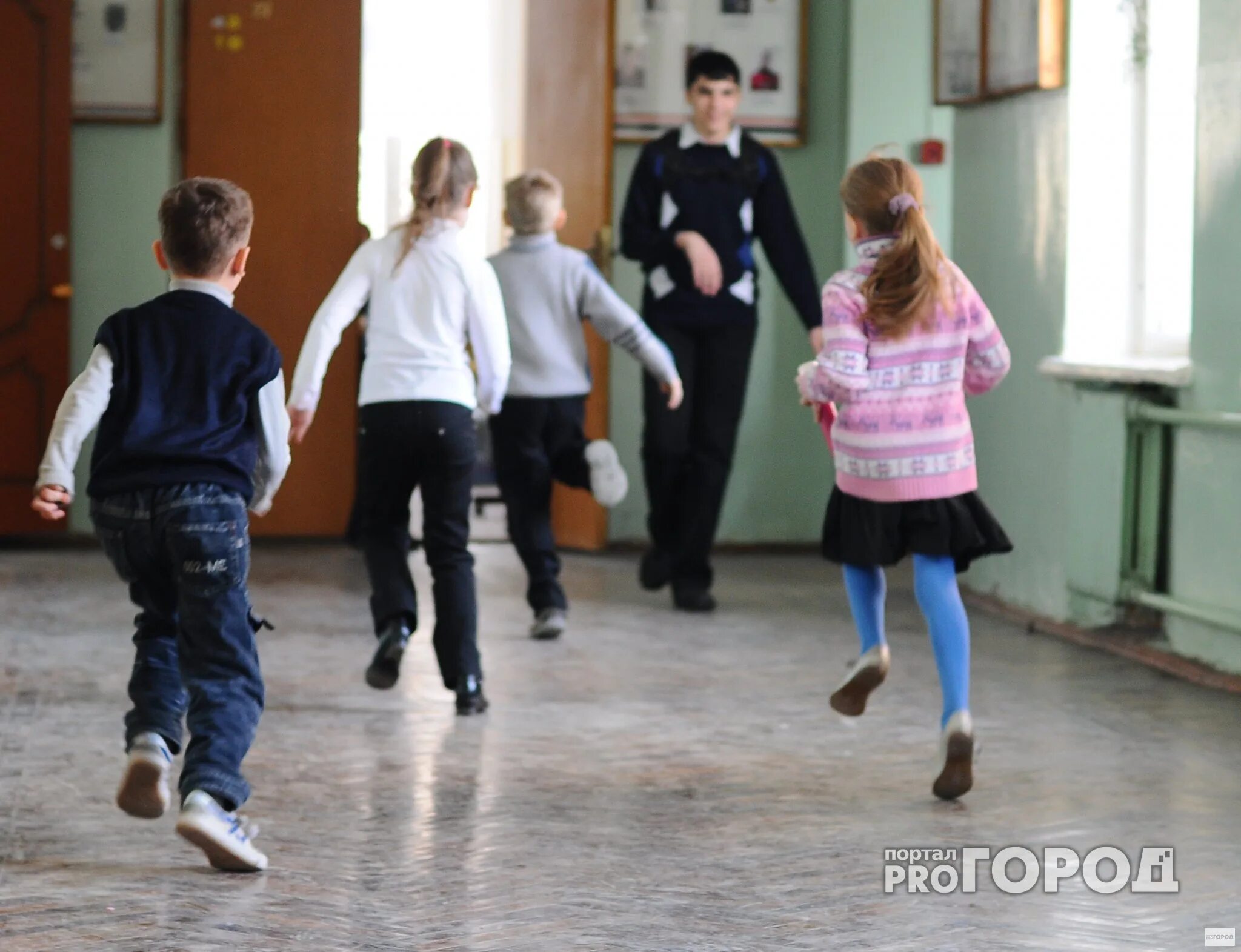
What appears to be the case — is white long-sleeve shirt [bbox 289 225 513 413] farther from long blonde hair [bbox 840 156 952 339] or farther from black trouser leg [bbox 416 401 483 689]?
long blonde hair [bbox 840 156 952 339]

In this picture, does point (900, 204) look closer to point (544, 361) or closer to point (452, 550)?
point (452, 550)

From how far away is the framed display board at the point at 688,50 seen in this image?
702 centimetres

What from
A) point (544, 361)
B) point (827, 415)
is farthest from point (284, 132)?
point (827, 415)

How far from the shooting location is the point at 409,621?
4246 millimetres

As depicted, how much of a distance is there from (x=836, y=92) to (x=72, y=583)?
339cm

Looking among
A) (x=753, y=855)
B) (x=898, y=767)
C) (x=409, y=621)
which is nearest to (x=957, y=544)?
(x=898, y=767)

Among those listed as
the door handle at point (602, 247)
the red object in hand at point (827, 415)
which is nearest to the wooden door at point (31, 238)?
the door handle at point (602, 247)

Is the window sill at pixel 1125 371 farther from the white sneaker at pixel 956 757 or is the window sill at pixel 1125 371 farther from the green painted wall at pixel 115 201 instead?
the green painted wall at pixel 115 201

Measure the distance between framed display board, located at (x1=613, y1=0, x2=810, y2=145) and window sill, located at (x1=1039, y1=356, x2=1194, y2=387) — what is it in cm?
213

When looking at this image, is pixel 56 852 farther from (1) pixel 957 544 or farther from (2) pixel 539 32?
(2) pixel 539 32

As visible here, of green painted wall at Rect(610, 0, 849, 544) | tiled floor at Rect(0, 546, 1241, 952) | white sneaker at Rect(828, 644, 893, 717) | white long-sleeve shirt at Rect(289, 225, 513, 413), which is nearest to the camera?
tiled floor at Rect(0, 546, 1241, 952)

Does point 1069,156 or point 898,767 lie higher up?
point 1069,156

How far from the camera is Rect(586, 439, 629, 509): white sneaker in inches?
194

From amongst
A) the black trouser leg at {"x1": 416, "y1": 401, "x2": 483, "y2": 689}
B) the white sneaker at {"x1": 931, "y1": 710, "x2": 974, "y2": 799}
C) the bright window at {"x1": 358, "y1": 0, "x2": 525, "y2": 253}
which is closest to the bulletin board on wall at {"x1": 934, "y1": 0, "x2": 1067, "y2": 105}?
the black trouser leg at {"x1": 416, "y1": 401, "x2": 483, "y2": 689}
